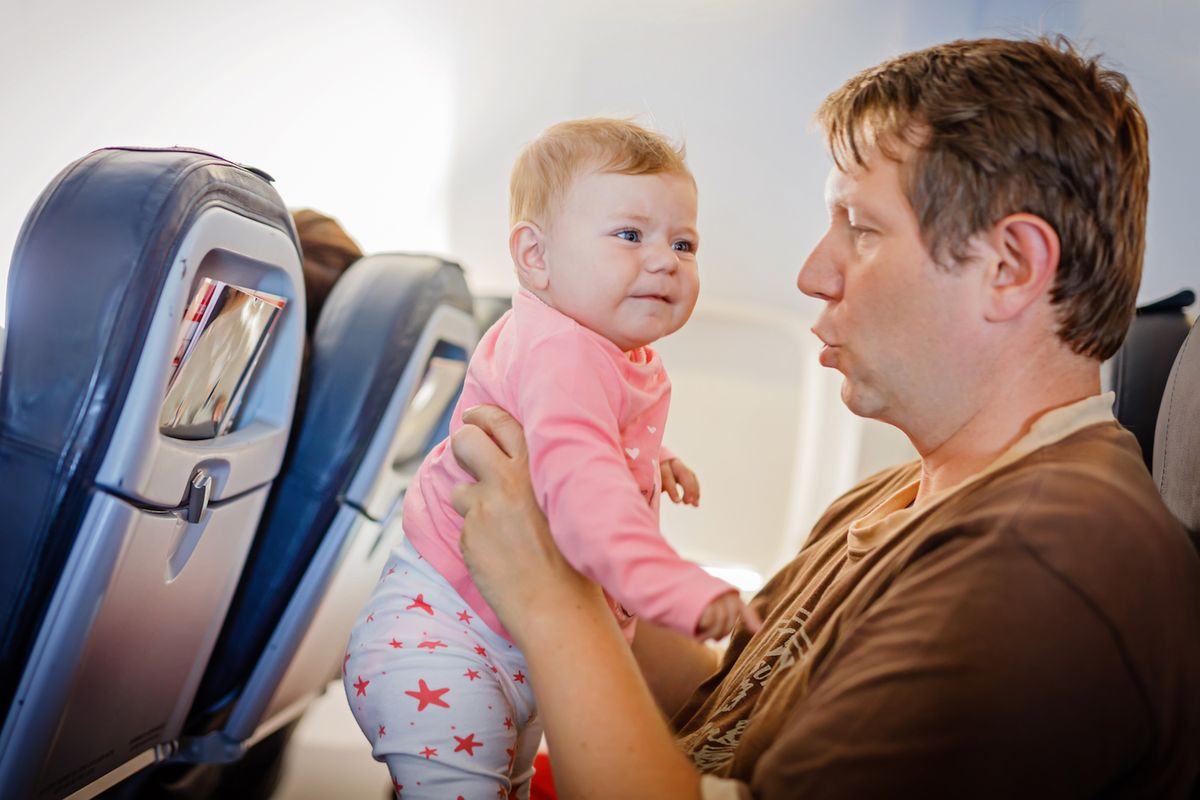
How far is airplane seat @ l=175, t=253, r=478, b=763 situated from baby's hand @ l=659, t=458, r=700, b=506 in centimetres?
60

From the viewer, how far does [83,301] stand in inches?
43.3

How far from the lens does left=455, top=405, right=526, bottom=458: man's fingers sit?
1.13 meters

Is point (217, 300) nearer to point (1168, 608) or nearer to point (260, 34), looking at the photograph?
point (1168, 608)

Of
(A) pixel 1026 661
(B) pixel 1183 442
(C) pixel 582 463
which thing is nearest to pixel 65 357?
(C) pixel 582 463

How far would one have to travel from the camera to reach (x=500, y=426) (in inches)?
45.3

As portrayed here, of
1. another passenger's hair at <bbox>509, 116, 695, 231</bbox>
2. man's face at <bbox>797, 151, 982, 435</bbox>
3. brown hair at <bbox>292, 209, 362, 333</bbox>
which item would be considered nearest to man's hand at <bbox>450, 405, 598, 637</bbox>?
another passenger's hair at <bbox>509, 116, 695, 231</bbox>

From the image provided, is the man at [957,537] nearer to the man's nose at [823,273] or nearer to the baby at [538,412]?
the man's nose at [823,273]

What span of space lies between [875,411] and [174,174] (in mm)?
894

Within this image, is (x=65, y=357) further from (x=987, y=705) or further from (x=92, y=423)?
(x=987, y=705)

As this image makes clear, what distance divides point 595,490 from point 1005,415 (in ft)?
1.52

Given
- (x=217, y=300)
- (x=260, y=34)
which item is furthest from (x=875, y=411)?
(x=260, y=34)

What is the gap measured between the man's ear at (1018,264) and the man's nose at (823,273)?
18 centimetres

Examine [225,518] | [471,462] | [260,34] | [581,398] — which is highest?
[260,34]

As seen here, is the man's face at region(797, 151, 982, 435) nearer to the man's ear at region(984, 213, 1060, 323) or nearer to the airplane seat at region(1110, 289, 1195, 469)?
the man's ear at region(984, 213, 1060, 323)
